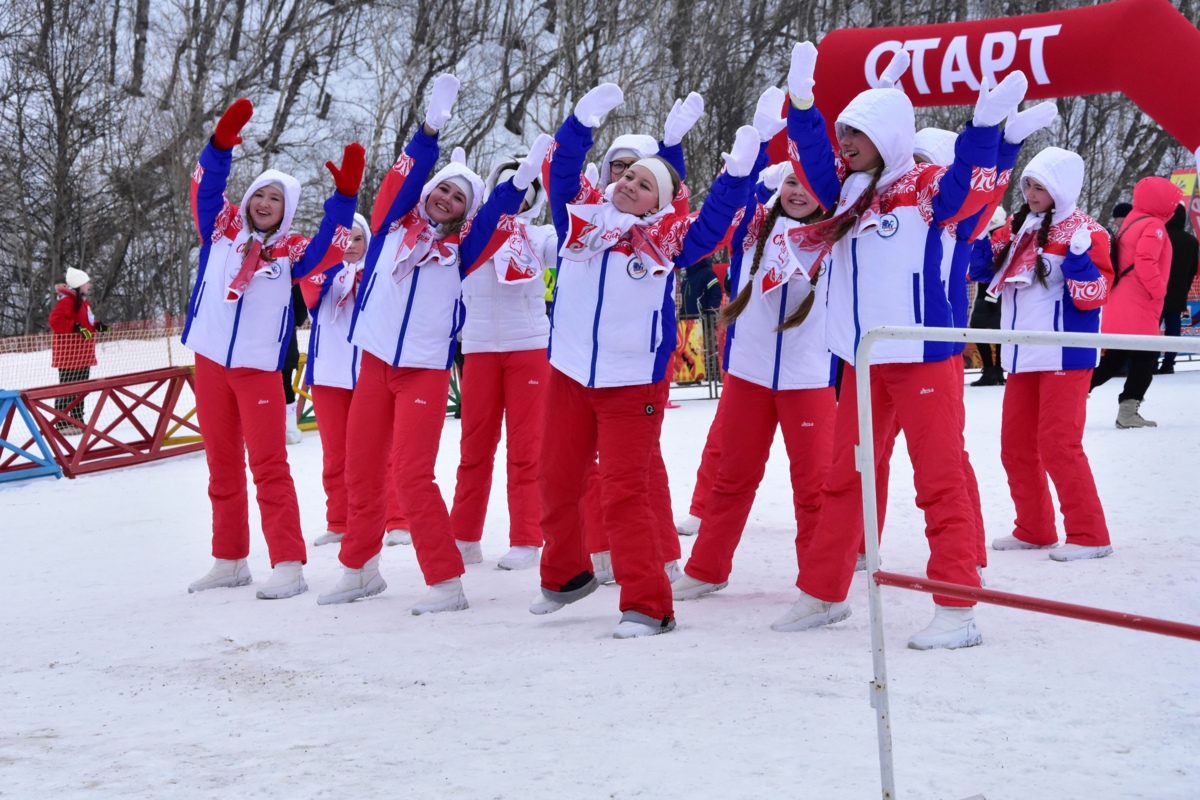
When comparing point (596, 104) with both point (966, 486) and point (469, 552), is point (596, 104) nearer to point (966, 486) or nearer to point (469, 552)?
point (966, 486)

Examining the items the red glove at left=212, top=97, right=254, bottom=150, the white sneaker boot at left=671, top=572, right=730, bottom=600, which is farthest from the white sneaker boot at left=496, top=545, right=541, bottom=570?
the red glove at left=212, top=97, right=254, bottom=150

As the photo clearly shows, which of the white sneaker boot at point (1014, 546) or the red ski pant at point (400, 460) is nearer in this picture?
the red ski pant at point (400, 460)

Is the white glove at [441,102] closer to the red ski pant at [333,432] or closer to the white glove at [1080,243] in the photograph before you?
the red ski pant at [333,432]

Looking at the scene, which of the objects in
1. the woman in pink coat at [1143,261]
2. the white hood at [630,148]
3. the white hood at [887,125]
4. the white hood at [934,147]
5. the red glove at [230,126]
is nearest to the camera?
the white hood at [887,125]

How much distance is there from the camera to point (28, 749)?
337cm

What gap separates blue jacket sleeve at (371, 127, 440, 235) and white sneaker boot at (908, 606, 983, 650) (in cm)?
268

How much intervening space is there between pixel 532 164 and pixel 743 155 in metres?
0.96

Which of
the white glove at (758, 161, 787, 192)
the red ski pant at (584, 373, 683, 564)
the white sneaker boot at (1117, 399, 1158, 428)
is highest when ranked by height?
the white glove at (758, 161, 787, 192)

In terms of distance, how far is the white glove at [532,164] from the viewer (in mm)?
A: 4891

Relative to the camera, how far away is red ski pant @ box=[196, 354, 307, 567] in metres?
5.47

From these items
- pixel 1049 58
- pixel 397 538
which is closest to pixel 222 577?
pixel 397 538

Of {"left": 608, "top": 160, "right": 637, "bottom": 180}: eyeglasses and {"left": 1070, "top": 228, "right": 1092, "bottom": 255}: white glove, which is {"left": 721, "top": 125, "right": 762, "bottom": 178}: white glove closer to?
{"left": 608, "top": 160, "right": 637, "bottom": 180}: eyeglasses

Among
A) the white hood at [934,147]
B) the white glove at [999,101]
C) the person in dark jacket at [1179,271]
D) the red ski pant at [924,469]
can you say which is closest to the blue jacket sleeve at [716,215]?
the red ski pant at [924,469]

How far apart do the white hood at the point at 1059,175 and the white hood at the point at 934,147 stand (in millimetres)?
719
